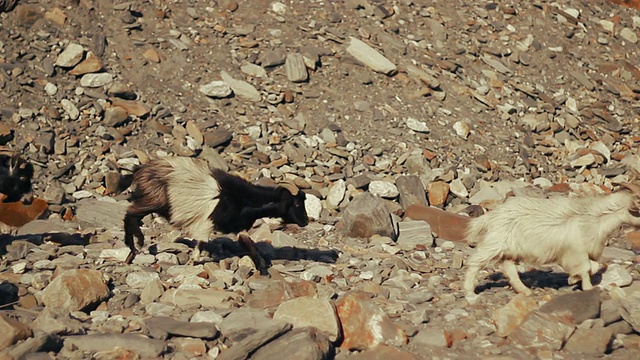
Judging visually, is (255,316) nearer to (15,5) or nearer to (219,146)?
(219,146)

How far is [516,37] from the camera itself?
1756 cm

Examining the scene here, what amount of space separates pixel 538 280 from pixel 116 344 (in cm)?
492

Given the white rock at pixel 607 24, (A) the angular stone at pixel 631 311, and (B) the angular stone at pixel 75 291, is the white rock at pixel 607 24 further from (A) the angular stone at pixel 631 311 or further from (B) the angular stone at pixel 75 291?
(B) the angular stone at pixel 75 291

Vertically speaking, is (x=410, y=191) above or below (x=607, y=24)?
below

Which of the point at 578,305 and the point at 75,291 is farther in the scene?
the point at 578,305

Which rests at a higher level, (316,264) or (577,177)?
(316,264)

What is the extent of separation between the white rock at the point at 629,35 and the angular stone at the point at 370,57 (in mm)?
7403

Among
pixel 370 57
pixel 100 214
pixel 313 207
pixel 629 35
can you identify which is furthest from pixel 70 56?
pixel 629 35

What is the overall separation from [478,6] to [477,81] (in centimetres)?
281

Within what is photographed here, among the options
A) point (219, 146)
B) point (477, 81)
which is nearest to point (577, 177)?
point (477, 81)

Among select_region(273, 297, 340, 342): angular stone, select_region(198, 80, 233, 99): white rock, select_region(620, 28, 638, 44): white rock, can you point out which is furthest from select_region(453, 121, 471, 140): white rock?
select_region(273, 297, 340, 342): angular stone

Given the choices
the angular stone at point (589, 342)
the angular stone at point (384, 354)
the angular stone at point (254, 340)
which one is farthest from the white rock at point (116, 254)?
the angular stone at point (589, 342)

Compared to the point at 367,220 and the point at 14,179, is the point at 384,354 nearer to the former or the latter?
the point at 367,220

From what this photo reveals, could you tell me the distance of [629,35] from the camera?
19234 mm
